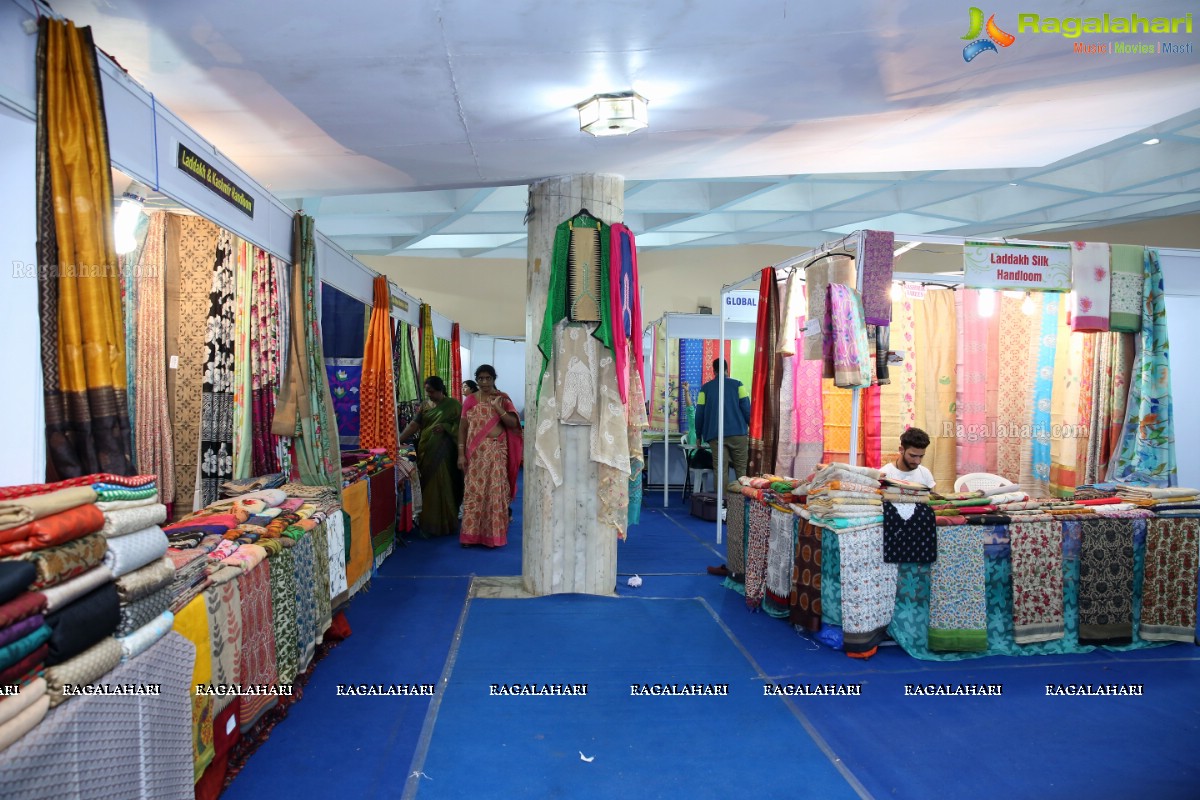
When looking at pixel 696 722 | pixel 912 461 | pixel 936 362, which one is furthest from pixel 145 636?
pixel 936 362

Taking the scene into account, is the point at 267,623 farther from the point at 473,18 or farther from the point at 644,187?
the point at 644,187

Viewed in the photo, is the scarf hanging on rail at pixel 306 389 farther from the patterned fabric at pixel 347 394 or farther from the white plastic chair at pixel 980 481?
the white plastic chair at pixel 980 481

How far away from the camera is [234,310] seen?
4020 millimetres

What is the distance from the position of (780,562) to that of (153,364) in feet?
12.6

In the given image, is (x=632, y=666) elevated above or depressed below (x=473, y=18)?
below

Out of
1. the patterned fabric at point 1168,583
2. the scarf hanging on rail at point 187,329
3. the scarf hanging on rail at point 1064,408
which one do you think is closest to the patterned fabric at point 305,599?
the scarf hanging on rail at point 187,329

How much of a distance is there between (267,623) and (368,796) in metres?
0.83

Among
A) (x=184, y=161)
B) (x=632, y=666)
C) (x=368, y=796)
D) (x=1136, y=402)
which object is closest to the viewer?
(x=368, y=796)

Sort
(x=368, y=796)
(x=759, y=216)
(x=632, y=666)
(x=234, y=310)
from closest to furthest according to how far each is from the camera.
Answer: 1. (x=368, y=796)
2. (x=632, y=666)
3. (x=234, y=310)
4. (x=759, y=216)

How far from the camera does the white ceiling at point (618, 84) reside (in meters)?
2.74

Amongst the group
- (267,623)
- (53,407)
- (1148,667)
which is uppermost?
(53,407)

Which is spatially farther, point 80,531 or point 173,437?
point 173,437

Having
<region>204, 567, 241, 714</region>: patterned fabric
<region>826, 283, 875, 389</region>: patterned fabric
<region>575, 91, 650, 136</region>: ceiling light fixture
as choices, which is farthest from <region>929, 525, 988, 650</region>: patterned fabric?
<region>204, 567, 241, 714</region>: patterned fabric

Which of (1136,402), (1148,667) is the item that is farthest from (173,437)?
(1136,402)
